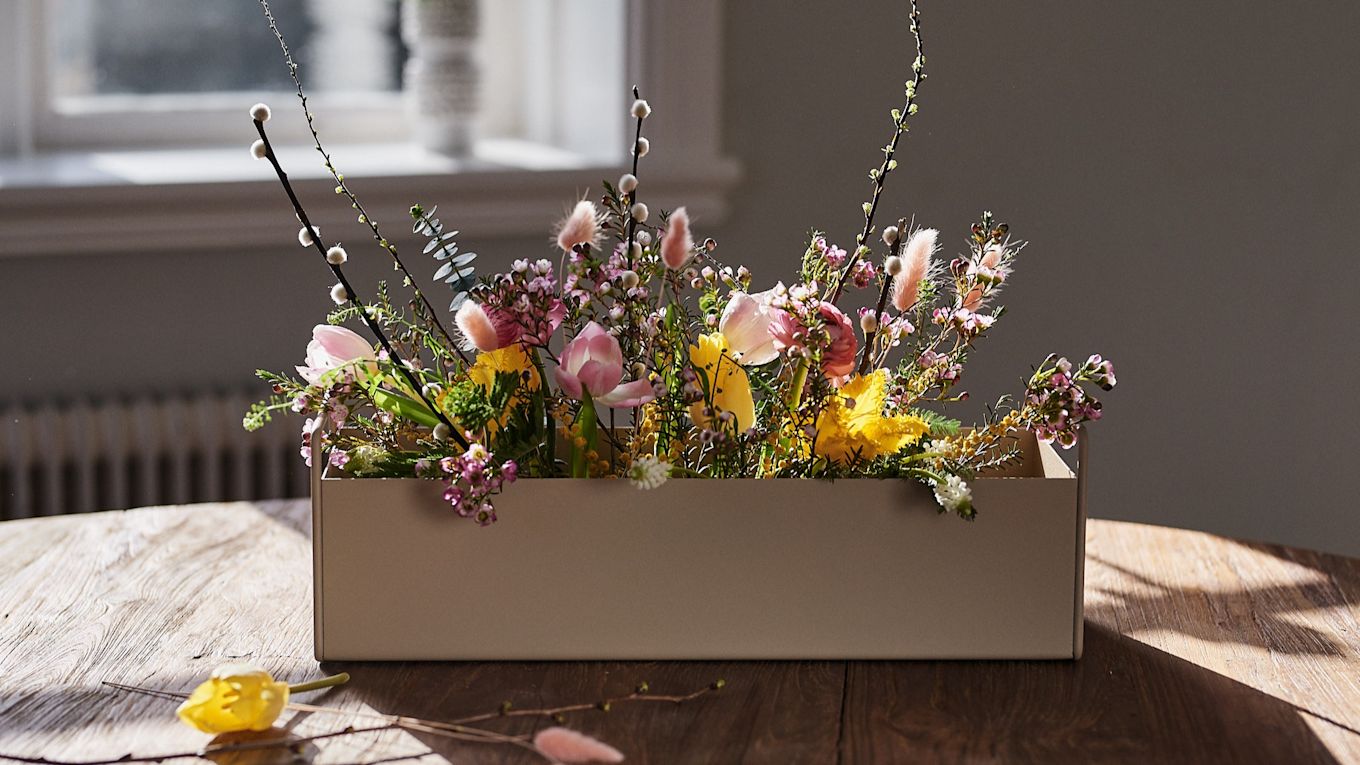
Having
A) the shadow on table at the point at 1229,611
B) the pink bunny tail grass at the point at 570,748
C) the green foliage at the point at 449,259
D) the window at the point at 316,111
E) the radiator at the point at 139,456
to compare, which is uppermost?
the window at the point at 316,111

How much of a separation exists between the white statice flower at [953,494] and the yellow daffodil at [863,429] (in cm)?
5

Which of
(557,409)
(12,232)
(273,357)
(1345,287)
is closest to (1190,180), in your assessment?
(1345,287)

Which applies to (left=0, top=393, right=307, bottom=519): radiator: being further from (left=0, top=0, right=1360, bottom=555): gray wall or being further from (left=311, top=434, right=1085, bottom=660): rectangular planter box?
(left=311, top=434, right=1085, bottom=660): rectangular planter box

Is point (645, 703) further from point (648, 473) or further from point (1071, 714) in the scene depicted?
point (1071, 714)

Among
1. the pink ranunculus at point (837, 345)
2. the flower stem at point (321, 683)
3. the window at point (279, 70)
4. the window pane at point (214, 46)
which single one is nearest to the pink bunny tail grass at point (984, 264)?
the pink ranunculus at point (837, 345)

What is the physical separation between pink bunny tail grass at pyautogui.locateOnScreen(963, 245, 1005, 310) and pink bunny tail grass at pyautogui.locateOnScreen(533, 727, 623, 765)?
0.44m

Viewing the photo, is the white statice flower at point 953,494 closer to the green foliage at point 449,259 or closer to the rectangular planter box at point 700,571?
the rectangular planter box at point 700,571

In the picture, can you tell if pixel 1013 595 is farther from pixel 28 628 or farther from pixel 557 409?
pixel 28 628

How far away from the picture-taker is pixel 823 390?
1.01 meters

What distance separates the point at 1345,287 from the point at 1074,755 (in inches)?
69.1

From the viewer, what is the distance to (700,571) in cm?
101

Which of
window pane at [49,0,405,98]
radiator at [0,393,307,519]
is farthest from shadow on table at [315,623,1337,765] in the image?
window pane at [49,0,405,98]

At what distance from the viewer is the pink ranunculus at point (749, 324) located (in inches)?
39.8

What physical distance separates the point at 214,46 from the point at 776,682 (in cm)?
193
